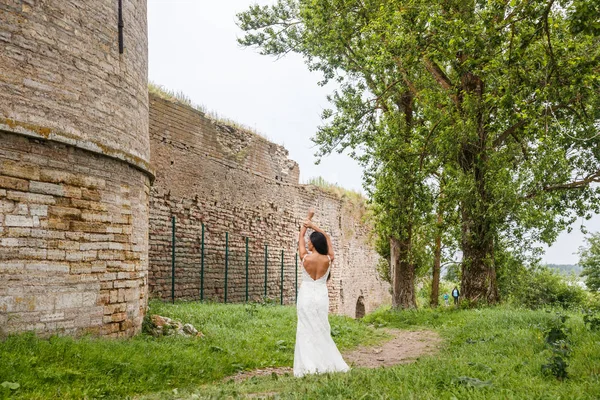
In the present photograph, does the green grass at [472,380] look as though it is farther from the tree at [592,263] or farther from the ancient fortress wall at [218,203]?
the tree at [592,263]

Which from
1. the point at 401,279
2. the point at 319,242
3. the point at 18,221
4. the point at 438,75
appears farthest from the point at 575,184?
the point at 18,221

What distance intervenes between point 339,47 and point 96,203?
7.84 m

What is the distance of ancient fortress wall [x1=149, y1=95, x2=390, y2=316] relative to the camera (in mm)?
13523

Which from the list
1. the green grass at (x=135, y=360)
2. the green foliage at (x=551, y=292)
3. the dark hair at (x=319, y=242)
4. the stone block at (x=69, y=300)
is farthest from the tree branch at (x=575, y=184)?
the green foliage at (x=551, y=292)

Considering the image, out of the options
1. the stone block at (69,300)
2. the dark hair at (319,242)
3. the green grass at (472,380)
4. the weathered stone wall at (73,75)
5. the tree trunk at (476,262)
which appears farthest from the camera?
the tree trunk at (476,262)

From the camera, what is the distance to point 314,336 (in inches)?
256

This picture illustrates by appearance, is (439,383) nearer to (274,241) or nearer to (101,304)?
(101,304)

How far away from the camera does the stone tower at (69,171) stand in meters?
6.57

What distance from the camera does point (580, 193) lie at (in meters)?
13.2

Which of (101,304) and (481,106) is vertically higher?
(481,106)

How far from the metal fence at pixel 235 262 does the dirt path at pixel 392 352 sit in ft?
18.2

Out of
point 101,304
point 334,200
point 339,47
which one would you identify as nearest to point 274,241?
point 334,200

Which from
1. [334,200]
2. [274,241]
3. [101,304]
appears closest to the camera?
[101,304]

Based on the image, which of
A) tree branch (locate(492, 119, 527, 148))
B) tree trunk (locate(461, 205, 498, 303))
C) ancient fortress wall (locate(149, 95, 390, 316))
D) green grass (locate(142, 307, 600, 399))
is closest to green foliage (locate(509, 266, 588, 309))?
ancient fortress wall (locate(149, 95, 390, 316))
